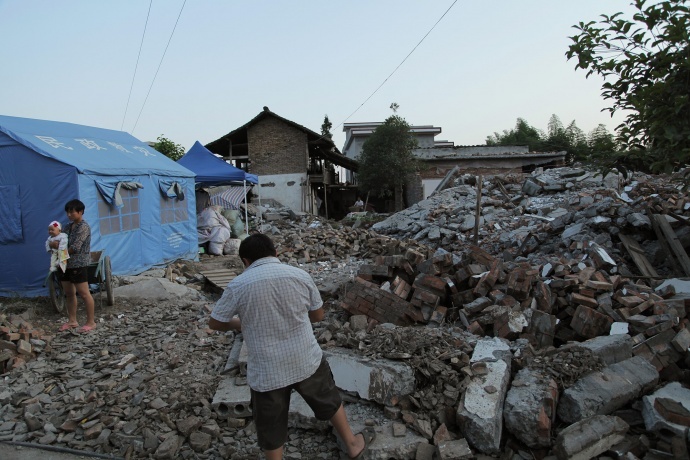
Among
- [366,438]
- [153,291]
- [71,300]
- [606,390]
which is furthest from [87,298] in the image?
[606,390]

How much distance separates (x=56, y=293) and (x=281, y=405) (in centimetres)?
522

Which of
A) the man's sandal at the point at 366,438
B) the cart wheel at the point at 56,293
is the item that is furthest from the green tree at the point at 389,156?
the man's sandal at the point at 366,438

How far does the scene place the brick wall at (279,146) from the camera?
2458cm

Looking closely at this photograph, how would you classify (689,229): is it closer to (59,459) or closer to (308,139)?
(59,459)

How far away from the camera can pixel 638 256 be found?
710 cm

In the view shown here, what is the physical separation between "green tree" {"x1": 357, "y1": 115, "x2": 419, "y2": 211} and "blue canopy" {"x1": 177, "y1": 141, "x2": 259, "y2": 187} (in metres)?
10.8

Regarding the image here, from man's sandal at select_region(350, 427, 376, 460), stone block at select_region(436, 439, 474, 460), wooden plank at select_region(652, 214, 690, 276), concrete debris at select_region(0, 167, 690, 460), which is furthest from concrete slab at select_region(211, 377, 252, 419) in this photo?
wooden plank at select_region(652, 214, 690, 276)

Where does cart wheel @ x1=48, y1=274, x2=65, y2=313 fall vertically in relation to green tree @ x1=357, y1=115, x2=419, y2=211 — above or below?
below

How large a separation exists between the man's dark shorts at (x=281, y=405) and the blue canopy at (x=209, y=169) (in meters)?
10.3

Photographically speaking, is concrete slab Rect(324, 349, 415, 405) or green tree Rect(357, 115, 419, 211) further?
green tree Rect(357, 115, 419, 211)

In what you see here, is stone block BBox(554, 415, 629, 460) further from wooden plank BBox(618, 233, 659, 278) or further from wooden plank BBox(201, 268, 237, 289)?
wooden plank BBox(201, 268, 237, 289)

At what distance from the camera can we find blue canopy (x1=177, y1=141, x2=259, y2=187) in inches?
479

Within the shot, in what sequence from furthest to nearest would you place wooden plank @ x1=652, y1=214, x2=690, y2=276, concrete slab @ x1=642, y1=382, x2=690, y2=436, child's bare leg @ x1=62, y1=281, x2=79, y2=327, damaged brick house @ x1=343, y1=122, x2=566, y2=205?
damaged brick house @ x1=343, y1=122, x2=566, y2=205 < wooden plank @ x1=652, y1=214, x2=690, y2=276 < child's bare leg @ x1=62, y1=281, x2=79, y2=327 < concrete slab @ x1=642, y1=382, x2=690, y2=436

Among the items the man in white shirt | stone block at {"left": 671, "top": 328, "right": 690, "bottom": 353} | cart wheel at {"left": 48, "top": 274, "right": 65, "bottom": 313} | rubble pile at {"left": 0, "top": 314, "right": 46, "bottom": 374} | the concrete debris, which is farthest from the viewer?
Answer: cart wheel at {"left": 48, "top": 274, "right": 65, "bottom": 313}
